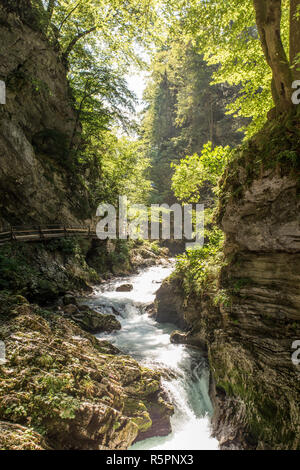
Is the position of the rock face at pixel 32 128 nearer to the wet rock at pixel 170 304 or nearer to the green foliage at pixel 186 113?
the wet rock at pixel 170 304

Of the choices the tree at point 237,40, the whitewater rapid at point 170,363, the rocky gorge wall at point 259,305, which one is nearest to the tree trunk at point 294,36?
the tree at point 237,40

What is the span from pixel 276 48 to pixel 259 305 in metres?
5.15

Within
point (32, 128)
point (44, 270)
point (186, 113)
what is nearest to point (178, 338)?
point (44, 270)

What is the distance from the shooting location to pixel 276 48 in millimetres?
4414

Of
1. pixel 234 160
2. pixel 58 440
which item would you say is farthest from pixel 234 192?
pixel 58 440

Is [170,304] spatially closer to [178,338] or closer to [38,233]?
[178,338]

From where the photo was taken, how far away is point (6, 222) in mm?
10953

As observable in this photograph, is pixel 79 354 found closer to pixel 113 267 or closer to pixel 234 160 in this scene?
pixel 234 160

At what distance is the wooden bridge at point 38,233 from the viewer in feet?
33.2

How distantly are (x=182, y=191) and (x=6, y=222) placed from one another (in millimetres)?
9069

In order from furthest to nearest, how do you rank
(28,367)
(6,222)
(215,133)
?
Answer: (215,133) < (6,222) < (28,367)

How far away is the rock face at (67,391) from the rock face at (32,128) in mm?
7581

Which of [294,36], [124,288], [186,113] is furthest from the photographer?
[186,113]

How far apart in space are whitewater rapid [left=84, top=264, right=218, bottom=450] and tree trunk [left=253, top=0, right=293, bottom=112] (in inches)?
295
